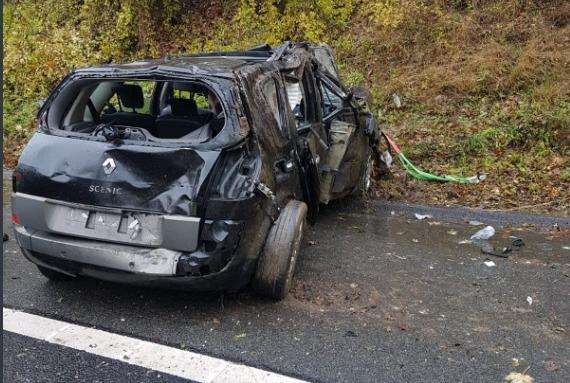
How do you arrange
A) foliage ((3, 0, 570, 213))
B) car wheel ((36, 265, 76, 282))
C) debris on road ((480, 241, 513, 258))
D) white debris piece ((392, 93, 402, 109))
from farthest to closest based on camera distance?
white debris piece ((392, 93, 402, 109))
foliage ((3, 0, 570, 213))
debris on road ((480, 241, 513, 258))
car wheel ((36, 265, 76, 282))

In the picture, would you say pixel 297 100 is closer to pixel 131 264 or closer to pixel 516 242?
pixel 131 264

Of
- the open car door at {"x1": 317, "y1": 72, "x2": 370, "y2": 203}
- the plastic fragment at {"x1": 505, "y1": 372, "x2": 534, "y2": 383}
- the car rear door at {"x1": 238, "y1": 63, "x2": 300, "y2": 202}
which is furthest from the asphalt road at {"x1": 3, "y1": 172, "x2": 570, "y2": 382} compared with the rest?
the car rear door at {"x1": 238, "y1": 63, "x2": 300, "y2": 202}

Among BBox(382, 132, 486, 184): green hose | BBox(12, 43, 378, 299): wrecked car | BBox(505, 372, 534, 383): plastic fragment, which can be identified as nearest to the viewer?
BBox(505, 372, 534, 383): plastic fragment

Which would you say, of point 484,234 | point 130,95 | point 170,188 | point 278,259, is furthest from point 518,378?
point 130,95

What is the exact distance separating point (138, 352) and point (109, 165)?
1.19 metres

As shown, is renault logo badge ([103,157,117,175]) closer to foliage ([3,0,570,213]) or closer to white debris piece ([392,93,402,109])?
foliage ([3,0,570,213])

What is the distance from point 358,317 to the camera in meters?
4.03

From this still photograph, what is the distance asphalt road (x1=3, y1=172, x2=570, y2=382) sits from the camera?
3428mm

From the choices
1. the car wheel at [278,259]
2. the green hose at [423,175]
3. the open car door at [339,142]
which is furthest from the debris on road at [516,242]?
the car wheel at [278,259]

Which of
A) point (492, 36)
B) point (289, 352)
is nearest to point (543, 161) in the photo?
point (492, 36)

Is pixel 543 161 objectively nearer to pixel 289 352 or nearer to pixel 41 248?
pixel 289 352

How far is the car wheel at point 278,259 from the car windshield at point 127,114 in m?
0.80

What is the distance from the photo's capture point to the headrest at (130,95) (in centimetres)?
488

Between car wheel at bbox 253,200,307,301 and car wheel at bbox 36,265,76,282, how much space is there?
1.49m
